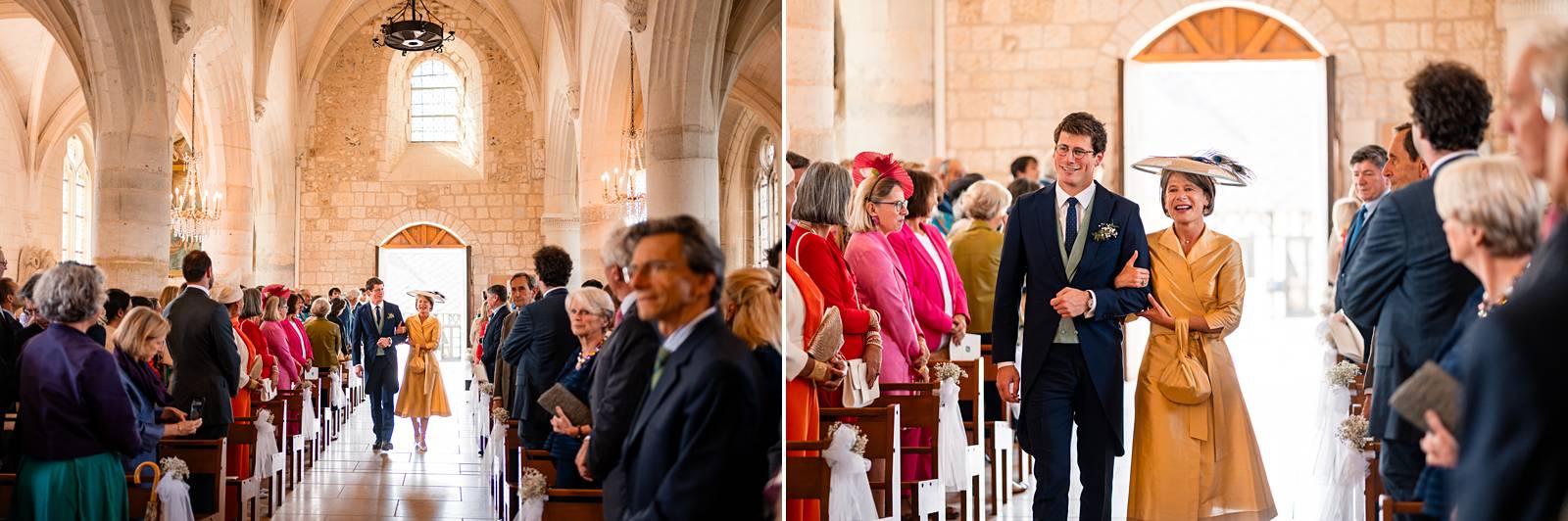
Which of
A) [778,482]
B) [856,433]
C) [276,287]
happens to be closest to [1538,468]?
[778,482]

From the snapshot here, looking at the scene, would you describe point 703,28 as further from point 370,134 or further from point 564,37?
point 370,134

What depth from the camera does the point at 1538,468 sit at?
0.86 meters

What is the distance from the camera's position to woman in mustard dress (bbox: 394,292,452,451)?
6059 millimetres

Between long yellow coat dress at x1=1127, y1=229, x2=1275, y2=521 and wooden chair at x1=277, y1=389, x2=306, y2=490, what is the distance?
4793mm

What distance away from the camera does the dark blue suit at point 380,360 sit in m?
6.57

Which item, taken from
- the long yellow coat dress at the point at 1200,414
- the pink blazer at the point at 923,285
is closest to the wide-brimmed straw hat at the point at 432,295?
the pink blazer at the point at 923,285

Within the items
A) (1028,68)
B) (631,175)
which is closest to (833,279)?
(631,175)

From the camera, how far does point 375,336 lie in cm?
625

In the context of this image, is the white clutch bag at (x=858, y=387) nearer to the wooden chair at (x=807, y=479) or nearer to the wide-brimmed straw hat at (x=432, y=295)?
the wooden chair at (x=807, y=479)

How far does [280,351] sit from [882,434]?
16.0 feet

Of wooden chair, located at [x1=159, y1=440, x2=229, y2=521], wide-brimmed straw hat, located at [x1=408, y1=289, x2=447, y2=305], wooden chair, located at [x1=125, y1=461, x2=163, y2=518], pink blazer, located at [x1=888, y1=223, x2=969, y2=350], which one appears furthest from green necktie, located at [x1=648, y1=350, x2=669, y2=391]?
wide-brimmed straw hat, located at [x1=408, y1=289, x2=447, y2=305]

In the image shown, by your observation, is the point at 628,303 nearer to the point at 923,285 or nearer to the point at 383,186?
the point at 923,285

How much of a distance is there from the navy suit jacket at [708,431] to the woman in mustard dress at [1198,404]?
187cm

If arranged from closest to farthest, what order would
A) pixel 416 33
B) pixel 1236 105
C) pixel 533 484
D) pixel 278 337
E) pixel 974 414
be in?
1. pixel 533 484
2. pixel 974 414
3. pixel 416 33
4. pixel 278 337
5. pixel 1236 105
